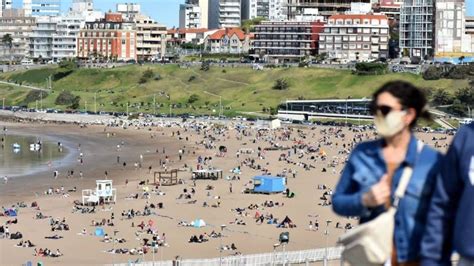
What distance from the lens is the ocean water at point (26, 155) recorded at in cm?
5397

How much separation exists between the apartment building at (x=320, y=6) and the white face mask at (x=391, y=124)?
129 m

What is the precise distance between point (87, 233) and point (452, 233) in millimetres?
28332

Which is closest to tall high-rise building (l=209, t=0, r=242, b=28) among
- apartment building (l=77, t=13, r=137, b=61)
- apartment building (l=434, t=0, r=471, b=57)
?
apartment building (l=77, t=13, r=137, b=61)

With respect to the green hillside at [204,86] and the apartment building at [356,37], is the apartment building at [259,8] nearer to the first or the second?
the apartment building at [356,37]

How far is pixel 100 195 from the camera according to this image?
3962 centimetres

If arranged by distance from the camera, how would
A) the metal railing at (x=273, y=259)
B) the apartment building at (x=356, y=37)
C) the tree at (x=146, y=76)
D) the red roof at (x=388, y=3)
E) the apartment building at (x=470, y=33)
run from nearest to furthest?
1. the metal railing at (x=273, y=259)
2. the tree at (x=146, y=76)
3. the apartment building at (x=356, y=37)
4. the apartment building at (x=470, y=33)
5. the red roof at (x=388, y=3)

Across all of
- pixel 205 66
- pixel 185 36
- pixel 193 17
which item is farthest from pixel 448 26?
pixel 193 17

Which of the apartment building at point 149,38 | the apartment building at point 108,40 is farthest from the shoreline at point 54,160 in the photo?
the apartment building at point 149,38

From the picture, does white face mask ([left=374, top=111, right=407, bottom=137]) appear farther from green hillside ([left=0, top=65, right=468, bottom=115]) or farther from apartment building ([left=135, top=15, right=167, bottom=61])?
apartment building ([left=135, top=15, right=167, bottom=61])

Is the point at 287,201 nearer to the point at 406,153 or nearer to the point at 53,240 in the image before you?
the point at 53,240

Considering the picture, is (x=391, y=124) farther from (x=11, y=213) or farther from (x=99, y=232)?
(x=11, y=213)

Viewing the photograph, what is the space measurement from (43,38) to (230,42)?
31168 millimetres

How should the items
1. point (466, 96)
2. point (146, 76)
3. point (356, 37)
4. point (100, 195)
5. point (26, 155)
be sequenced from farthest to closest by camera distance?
point (356, 37) < point (146, 76) < point (466, 96) < point (26, 155) < point (100, 195)

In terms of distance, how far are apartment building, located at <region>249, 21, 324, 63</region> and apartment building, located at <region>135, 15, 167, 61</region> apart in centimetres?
2181
